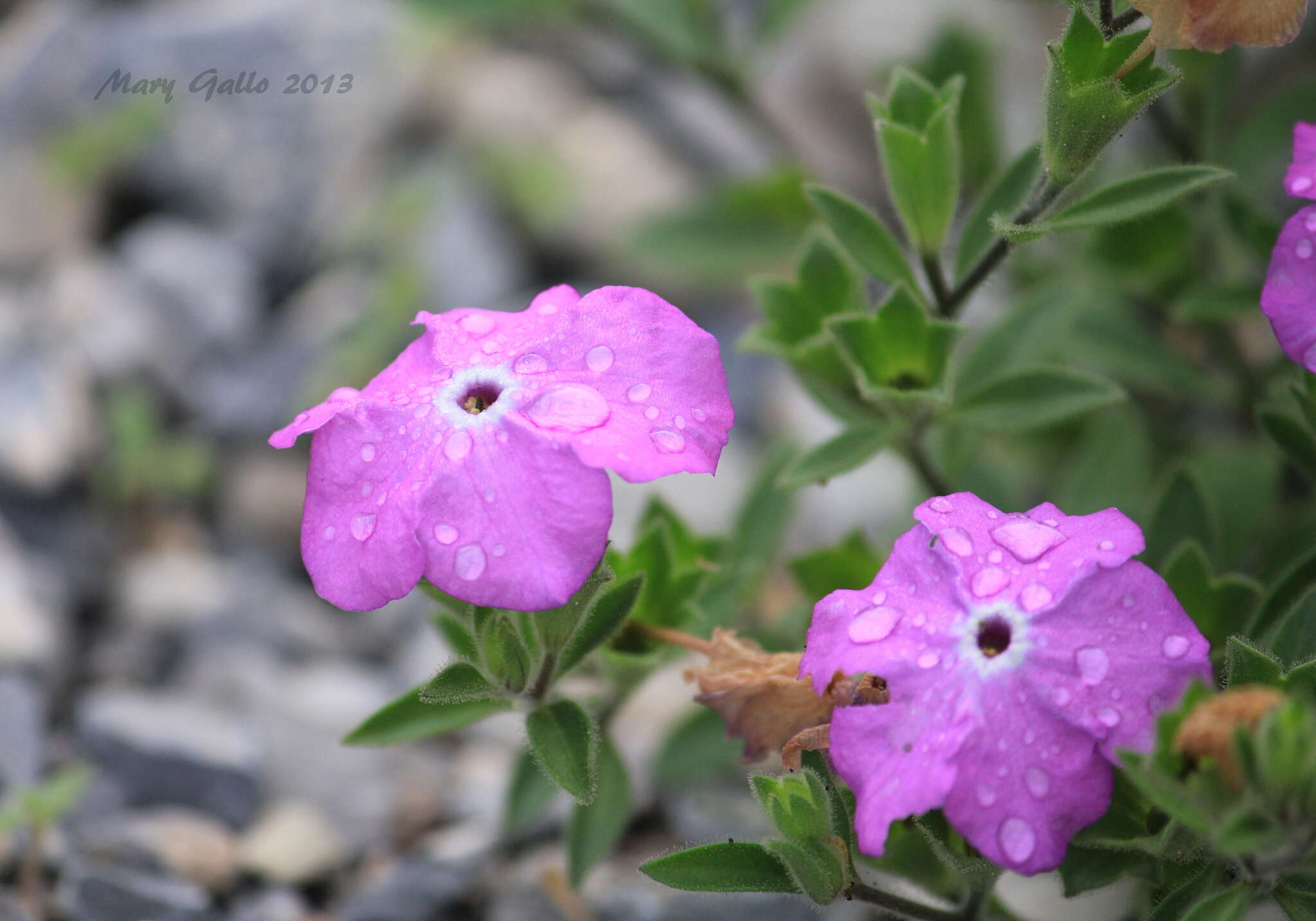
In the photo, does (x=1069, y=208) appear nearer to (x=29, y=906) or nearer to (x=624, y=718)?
(x=624, y=718)

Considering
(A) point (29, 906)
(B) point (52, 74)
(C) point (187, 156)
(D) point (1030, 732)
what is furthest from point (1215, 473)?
(B) point (52, 74)

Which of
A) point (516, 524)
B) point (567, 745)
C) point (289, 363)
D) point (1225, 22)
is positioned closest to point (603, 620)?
point (567, 745)

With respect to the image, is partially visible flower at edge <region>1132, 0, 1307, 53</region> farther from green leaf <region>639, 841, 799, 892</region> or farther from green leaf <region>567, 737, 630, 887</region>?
green leaf <region>567, 737, 630, 887</region>

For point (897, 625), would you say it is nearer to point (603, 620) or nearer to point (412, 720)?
point (603, 620)

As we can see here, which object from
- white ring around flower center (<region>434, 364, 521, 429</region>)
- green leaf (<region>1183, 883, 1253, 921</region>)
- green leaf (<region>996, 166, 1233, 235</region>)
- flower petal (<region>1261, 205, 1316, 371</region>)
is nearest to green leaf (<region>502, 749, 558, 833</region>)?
white ring around flower center (<region>434, 364, 521, 429</region>)

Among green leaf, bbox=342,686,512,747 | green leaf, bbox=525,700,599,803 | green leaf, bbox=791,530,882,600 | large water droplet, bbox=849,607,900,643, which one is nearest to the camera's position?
large water droplet, bbox=849,607,900,643

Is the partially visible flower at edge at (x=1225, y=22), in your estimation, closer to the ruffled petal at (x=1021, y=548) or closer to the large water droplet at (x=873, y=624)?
the ruffled petal at (x=1021, y=548)

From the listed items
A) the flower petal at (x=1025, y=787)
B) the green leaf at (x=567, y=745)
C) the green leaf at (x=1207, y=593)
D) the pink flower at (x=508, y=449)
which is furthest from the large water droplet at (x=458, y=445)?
the green leaf at (x=1207, y=593)
